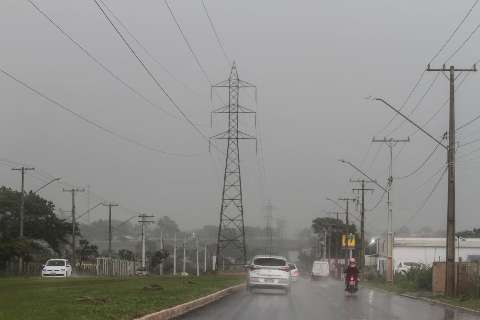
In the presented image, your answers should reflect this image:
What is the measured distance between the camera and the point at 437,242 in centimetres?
9850

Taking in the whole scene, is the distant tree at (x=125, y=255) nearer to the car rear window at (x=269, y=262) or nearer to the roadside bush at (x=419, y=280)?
the roadside bush at (x=419, y=280)

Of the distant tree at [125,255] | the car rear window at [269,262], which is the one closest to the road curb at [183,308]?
the car rear window at [269,262]

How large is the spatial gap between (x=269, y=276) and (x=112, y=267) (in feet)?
204

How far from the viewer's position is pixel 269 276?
42094 millimetres

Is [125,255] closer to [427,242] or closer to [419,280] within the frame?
[427,242]

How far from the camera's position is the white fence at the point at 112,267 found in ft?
317

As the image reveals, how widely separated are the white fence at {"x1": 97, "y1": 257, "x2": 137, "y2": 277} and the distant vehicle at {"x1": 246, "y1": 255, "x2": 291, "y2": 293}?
5067 cm

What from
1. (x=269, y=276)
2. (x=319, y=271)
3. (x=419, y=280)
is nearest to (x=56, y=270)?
(x=269, y=276)

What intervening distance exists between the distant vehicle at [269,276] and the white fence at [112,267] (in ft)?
166

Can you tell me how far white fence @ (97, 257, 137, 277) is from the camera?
96619 millimetres

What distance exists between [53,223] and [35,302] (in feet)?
283

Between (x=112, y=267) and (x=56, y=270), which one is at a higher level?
(x=56, y=270)

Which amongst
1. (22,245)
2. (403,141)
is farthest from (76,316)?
(22,245)

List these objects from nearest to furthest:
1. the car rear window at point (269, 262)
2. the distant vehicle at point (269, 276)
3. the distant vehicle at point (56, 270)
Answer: the distant vehicle at point (269, 276) → the car rear window at point (269, 262) → the distant vehicle at point (56, 270)
